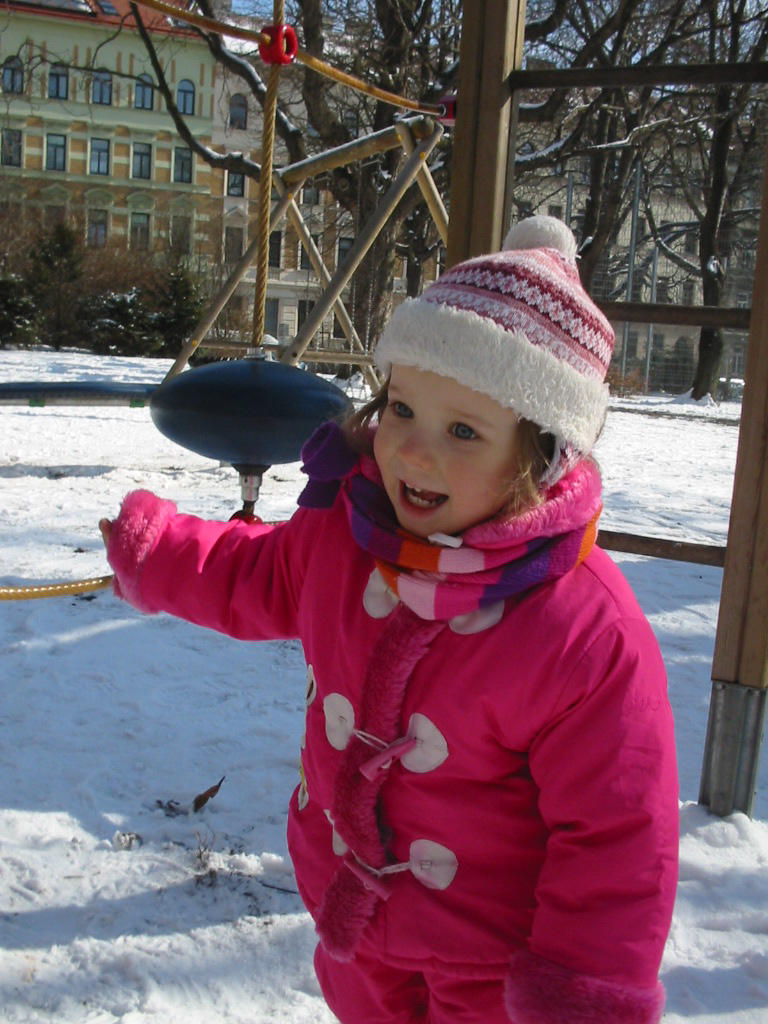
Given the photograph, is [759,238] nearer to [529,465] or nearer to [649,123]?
[529,465]

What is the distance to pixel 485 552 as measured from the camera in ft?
4.02

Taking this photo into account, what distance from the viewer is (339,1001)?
1399 mm

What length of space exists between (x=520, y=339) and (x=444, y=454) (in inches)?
7.0

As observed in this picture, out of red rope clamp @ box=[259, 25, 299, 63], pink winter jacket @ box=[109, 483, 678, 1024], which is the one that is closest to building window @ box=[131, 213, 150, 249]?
red rope clamp @ box=[259, 25, 299, 63]

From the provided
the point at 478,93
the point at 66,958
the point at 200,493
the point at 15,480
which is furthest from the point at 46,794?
the point at 15,480

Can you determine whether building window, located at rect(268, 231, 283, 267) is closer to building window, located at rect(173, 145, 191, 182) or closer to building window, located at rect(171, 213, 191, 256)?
building window, located at rect(171, 213, 191, 256)

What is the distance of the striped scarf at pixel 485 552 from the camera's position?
48.0 inches

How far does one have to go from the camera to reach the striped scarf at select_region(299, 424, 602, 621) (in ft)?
4.00

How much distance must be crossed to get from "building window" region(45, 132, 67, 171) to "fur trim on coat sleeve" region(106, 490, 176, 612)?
133 ft

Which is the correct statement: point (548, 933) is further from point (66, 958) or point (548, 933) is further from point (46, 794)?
point (46, 794)

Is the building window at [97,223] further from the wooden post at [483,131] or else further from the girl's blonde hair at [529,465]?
the girl's blonde hair at [529,465]

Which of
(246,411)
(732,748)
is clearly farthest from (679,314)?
(246,411)

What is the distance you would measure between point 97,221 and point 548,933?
41.1 m

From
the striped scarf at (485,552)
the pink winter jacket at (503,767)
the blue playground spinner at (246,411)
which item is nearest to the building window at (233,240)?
the blue playground spinner at (246,411)
